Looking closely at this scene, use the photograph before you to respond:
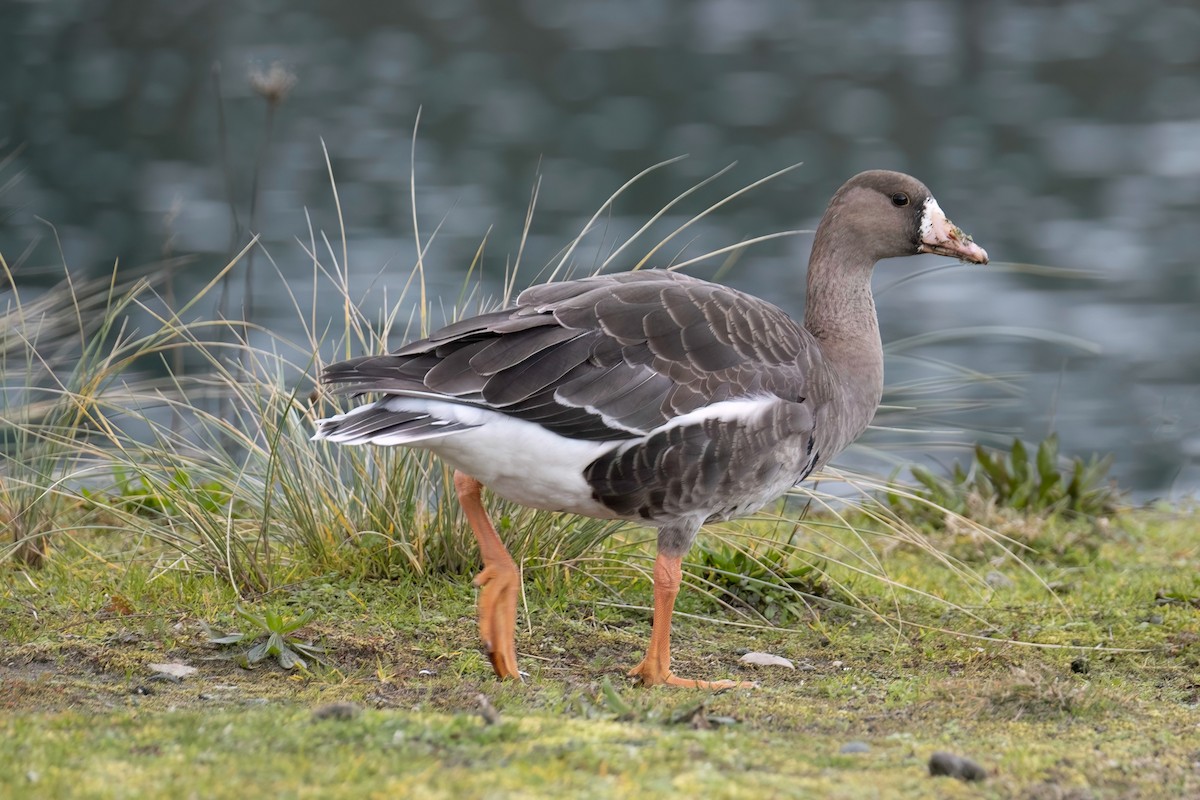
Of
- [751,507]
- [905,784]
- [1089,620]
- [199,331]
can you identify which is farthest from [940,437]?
[905,784]

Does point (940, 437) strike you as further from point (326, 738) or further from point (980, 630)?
point (326, 738)

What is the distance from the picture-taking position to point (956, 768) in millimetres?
3379

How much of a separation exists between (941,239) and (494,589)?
93.8 inches

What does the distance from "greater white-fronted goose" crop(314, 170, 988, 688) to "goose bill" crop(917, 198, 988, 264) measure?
0.87 m

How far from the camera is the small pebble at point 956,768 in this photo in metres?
3.38

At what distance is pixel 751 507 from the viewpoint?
5023mm

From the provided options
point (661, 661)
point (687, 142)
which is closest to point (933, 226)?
point (661, 661)

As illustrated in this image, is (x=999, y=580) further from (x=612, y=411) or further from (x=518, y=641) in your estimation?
(x=612, y=411)

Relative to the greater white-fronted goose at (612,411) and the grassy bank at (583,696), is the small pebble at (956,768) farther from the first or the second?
the greater white-fronted goose at (612,411)

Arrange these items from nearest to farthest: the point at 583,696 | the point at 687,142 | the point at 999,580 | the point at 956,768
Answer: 1. the point at 956,768
2. the point at 583,696
3. the point at 999,580
4. the point at 687,142

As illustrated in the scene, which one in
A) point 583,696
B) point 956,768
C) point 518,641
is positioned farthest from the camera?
point 518,641

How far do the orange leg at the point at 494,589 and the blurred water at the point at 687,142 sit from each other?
6228 millimetres

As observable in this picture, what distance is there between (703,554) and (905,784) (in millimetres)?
2702

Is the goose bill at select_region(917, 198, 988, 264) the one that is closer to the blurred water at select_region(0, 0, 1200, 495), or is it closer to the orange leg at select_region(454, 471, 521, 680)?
the orange leg at select_region(454, 471, 521, 680)
